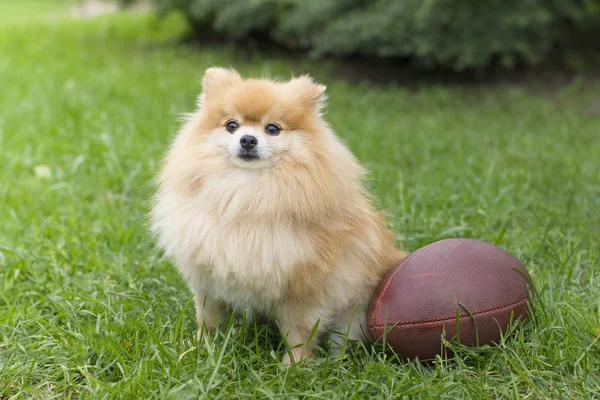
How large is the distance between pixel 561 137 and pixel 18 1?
19.5 m

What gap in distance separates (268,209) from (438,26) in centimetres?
508

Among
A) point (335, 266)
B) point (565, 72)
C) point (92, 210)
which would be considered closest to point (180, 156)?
A: point (335, 266)

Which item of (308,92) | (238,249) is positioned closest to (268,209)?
(238,249)

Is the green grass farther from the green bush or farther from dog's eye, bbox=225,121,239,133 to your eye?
dog's eye, bbox=225,121,239,133

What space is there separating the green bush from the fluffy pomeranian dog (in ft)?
14.4

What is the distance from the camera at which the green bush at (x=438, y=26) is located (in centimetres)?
673

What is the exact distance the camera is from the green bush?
6.73m

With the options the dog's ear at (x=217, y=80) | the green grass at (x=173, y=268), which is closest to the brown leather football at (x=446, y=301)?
the green grass at (x=173, y=268)

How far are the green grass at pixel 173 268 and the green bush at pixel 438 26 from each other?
1.77 feet

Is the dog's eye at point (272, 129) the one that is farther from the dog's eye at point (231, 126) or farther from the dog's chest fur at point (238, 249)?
the dog's chest fur at point (238, 249)

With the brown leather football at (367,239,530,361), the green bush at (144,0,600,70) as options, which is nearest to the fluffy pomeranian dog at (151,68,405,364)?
the brown leather football at (367,239,530,361)

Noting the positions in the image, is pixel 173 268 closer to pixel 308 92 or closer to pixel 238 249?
pixel 238 249

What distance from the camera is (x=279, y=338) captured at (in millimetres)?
2816

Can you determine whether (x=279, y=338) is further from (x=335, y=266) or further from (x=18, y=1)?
(x=18, y=1)
